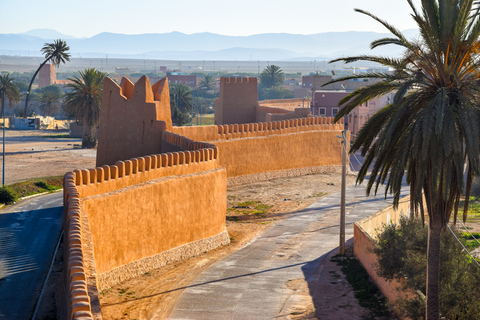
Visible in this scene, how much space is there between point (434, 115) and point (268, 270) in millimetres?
11656

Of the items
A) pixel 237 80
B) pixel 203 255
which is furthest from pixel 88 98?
pixel 203 255

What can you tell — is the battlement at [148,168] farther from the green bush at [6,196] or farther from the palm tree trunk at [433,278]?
the green bush at [6,196]

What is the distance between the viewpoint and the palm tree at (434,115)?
45.1 feet

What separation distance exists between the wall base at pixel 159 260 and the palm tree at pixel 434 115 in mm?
8792

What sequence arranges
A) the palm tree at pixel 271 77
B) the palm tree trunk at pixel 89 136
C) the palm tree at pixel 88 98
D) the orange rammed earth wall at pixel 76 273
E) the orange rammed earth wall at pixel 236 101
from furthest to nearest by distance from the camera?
1. the palm tree at pixel 271 77
2. the palm tree trunk at pixel 89 136
3. the palm tree at pixel 88 98
4. the orange rammed earth wall at pixel 236 101
5. the orange rammed earth wall at pixel 76 273

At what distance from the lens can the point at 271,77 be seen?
115750 millimetres

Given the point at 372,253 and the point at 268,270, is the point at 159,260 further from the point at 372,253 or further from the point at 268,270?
the point at 372,253

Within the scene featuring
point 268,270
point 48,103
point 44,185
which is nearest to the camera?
point 268,270

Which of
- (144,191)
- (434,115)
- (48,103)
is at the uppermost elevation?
(48,103)

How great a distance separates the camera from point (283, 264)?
24.8 m

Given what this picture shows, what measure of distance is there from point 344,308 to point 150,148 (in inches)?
592

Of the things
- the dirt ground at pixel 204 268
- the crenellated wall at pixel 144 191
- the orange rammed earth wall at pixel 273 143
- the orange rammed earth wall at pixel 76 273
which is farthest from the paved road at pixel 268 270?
the orange rammed earth wall at pixel 273 143

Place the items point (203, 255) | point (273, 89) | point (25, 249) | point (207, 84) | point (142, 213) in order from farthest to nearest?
point (207, 84), point (273, 89), point (203, 255), point (25, 249), point (142, 213)

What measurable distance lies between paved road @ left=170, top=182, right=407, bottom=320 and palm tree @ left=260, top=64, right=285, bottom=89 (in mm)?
78768
